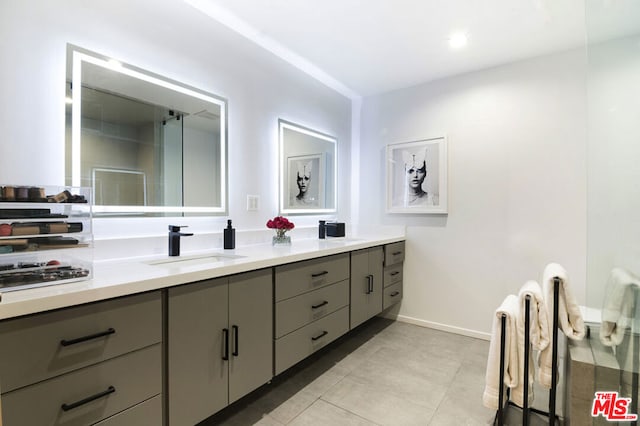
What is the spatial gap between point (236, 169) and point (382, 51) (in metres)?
1.46

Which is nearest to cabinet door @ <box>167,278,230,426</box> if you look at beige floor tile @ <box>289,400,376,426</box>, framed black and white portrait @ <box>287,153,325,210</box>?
beige floor tile @ <box>289,400,376,426</box>

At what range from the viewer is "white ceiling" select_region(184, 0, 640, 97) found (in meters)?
1.96

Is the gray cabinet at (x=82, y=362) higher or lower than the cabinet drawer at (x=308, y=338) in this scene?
higher

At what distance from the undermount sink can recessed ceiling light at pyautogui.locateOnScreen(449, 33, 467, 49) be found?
2111 mm

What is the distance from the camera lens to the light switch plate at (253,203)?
92.9 inches

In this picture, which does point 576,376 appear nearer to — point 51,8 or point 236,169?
point 236,169

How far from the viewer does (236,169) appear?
7.45 feet

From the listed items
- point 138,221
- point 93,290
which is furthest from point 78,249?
point 138,221

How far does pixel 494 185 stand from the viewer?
2762mm

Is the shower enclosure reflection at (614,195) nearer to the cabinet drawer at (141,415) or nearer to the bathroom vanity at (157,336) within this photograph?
the bathroom vanity at (157,336)

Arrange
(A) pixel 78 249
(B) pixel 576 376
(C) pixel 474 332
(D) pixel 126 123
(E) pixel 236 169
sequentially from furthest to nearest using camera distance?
(C) pixel 474 332 → (E) pixel 236 169 → (D) pixel 126 123 → (B) pixel 576 376 → (A) pixel 78 249

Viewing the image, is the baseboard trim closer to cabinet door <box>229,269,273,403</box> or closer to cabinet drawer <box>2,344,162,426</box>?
cabinet door <box>229,269,273,403</box>

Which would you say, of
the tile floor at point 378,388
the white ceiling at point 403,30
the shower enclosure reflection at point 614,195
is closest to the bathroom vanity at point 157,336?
the tile floor at point 378,388

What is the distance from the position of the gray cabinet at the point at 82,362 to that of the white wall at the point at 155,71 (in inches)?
26.7
